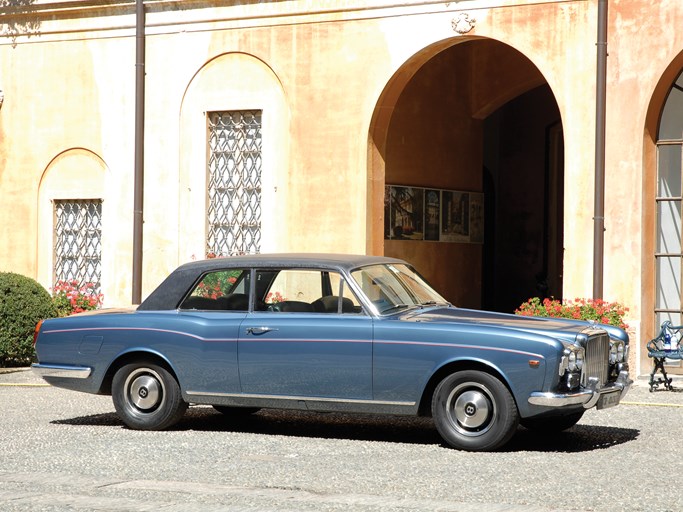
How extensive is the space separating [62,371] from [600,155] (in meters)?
7.30

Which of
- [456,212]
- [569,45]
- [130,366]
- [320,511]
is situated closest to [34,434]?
[130,366]

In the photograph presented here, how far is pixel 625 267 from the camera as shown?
1447cm

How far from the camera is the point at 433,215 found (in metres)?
17.8

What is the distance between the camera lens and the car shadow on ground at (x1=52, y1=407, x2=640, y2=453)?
933 cm

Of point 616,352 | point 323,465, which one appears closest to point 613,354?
point 616,352

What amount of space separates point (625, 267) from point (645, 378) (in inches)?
53.7

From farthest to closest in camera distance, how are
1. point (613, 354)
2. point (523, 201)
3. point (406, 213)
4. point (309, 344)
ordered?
point (523, 201) → point (406, 213) → point (613, 354) → point (309, 344)

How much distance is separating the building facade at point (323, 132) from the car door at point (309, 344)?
5807 millimetres

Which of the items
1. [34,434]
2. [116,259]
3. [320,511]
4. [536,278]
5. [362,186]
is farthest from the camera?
[536,278]

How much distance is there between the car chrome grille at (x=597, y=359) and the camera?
29.2 feet

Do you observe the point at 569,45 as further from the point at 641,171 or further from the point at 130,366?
the point at 130,366

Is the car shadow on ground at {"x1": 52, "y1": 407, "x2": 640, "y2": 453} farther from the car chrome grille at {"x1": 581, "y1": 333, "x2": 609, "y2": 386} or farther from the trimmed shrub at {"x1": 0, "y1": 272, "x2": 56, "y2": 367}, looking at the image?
the trimmed shrub at {"x1": 0, "y1": 272, "x2": 56, "y2": 367}

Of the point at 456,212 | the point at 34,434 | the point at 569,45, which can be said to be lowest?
the point at 34,434

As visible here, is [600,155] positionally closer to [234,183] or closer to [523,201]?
[234,183]
